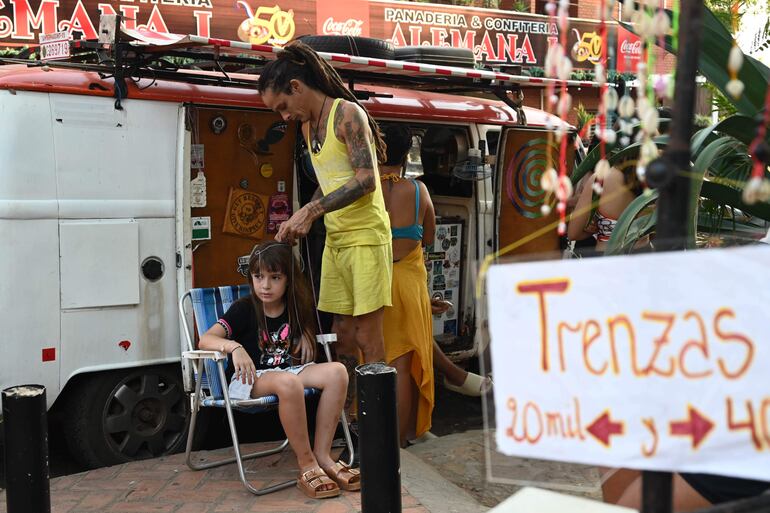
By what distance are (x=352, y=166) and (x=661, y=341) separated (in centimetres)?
284

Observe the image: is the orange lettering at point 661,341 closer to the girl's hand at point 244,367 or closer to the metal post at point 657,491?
the metal post at point 657,491

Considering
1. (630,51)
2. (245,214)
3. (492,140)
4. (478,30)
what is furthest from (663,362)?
(478,30)

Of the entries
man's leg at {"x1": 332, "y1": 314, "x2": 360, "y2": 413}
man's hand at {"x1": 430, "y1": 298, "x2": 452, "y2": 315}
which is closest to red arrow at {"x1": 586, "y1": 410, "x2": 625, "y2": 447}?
man's leg at {"x1": 332, "y1": 314, "x2": 360, "y2": 413}

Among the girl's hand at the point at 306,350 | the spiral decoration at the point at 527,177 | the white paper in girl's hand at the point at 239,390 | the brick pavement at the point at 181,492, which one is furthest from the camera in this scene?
the spiral decoration at the point at 527,177

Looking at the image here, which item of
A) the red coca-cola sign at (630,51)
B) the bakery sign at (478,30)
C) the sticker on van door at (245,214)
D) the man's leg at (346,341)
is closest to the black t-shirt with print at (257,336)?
the man's leg at (346,341)

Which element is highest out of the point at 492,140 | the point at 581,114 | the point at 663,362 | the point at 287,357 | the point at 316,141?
the point at 581,114

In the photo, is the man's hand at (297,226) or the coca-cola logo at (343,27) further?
the coca-cola logo at (343,27)

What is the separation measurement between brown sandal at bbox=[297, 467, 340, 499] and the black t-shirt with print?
596 millimetres

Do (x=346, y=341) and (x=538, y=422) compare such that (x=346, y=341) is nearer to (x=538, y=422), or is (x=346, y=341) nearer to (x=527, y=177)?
(x=527, y=177)

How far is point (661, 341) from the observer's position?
56.2 inches

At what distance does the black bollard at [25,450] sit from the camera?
116 inches

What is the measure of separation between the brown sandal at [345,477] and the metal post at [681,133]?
2.80 m

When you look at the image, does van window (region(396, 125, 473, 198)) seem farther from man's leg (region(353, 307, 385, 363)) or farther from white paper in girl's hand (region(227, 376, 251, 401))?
white paper in girl's hand (region(227, 376, 251, 401))

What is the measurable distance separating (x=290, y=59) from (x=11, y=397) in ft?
6.94
